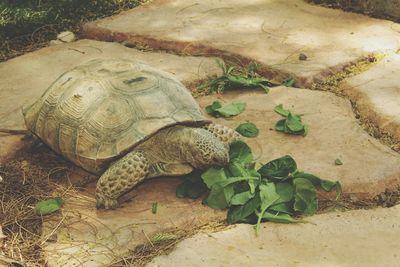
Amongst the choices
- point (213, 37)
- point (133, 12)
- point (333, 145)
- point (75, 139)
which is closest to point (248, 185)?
point (333, 145)

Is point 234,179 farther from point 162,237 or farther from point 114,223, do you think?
point 114,223

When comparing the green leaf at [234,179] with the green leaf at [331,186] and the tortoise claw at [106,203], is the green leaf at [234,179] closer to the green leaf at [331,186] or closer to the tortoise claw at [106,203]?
the green leaf at [331,186]

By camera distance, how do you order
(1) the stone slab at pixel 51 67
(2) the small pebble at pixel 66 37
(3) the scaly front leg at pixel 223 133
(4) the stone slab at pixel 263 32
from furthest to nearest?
(2) the small pebble at pixel 66 37 → (4) the stone slab at pixel 263 32 → (1) the stone slab at pixel 51 67 → (3) the scaly front leg at pixel 223 133

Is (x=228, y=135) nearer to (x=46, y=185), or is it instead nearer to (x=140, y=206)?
(x=140, y=206)

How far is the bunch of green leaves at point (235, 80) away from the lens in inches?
144

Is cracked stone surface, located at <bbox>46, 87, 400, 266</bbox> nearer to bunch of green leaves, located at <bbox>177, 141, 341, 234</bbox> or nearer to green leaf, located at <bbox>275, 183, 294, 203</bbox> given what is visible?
bunch of green leaves, located at <bbox>177, 141, 341, 234</bbox>

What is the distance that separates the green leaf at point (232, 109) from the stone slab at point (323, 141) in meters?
0.03

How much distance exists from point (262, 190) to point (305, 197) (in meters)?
0.18

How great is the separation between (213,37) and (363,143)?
1.64 m

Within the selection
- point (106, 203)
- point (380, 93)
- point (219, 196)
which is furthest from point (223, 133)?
point (380, 93)

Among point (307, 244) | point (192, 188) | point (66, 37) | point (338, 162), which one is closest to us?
point (307, 244)

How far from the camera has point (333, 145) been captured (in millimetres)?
3035

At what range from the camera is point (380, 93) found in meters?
3.42

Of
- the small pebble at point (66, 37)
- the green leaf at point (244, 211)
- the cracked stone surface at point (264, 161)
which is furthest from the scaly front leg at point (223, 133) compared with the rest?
the small pebble at point (66, 37)
